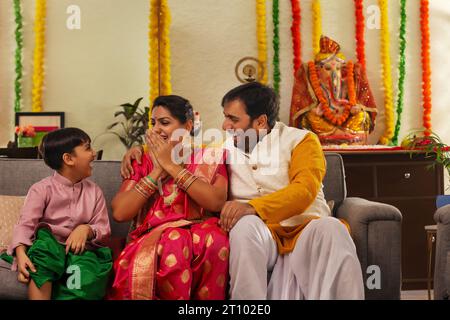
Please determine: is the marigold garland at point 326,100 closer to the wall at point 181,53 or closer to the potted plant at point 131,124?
the wall at point 181,53

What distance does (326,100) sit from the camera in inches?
205

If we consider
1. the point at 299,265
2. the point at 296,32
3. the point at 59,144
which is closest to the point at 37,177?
the point at 59,144

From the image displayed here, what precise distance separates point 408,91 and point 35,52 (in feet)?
11.6

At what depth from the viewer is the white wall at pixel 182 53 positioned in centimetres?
557

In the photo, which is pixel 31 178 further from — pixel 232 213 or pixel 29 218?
pixel 232 213

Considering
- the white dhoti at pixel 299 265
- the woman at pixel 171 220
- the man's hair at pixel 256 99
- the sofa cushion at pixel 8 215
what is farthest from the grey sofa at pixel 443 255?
the sofa cushion at pixel 8 215

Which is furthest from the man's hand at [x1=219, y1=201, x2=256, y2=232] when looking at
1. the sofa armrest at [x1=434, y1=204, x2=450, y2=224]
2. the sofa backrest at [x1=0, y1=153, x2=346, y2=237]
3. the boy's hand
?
the sofa armrest at [x1=434, y1=204, x2=450, y2=224]

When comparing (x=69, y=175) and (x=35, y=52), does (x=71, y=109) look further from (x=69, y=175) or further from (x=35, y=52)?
(x=69, y=175)

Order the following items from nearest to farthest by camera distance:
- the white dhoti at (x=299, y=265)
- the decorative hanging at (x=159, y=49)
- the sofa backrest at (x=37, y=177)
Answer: the white dhoti at (x=299, y=265), the sofa backrest at (x=37, y=177), the decorative hanging at (x=159, y=49)

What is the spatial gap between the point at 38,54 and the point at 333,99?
108 inches

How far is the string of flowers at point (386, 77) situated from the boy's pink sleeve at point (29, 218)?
3.81 metres

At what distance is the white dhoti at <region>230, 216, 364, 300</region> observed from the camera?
7.30ft

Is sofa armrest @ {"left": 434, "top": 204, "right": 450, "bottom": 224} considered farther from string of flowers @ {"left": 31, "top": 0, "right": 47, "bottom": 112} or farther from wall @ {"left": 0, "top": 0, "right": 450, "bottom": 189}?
string of flowers @ {"left": 31, "top": 0, "right": 47, "bottom": 112}

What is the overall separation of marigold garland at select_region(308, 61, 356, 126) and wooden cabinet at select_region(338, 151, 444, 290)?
2.03 feet
